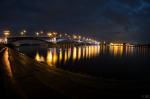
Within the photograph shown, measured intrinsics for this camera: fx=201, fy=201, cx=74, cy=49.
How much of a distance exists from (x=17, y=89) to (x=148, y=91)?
11536 mm

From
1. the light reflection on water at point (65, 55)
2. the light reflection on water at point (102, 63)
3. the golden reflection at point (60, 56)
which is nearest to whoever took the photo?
the light reflection on water at point (102, 63)

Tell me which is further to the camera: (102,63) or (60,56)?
(60,56)

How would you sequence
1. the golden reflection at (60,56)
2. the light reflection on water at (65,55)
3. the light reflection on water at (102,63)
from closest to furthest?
the light reflection on water at (102,63), the golden reflection at (60,56), the light reflection on water at (65,55)

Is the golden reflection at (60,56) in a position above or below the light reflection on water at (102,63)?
above

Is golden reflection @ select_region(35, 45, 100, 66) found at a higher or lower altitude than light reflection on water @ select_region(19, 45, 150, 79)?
higher

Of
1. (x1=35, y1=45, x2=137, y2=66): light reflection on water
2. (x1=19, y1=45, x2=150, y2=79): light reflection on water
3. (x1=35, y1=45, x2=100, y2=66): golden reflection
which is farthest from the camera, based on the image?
(x1=35, y1=45, x2=137, y2=66): light reflection on water

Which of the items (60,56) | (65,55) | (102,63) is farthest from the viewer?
(65,55)

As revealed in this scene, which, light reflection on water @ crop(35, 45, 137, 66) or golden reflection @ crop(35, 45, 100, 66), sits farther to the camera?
light reflection on water @ crop(35, 45, 137, 66)

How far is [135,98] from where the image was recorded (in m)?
15.5

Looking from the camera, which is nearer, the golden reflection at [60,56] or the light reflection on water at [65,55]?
the golden reflection at [60,56]

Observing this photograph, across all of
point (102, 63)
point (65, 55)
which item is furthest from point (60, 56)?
point (102, 63)

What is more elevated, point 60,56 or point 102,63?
point 60,56

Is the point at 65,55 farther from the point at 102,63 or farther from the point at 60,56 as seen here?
the point at 102,63

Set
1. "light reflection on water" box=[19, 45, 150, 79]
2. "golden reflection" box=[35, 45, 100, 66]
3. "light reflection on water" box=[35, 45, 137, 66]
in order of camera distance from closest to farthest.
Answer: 1. "light reflection on water" box=[19, 45, 150, 79]
2. "golden reflection" box=[35, 45, 100, 66]
3. "light reflection on water" box=[35, 45, 137, 66]
